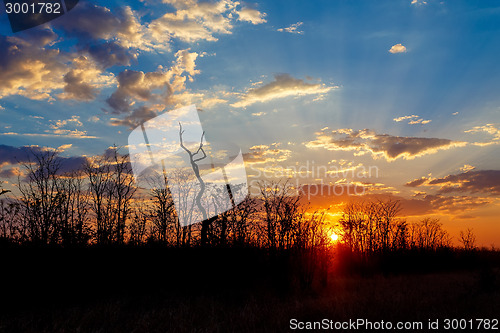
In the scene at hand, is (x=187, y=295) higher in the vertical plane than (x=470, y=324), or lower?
higher

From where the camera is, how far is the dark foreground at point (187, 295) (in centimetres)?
1034

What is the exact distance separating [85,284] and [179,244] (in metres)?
4.89

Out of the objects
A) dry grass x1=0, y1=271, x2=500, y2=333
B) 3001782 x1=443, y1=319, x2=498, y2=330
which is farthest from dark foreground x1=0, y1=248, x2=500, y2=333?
3001782 x1=443, y1=319, x2=498, y2=330

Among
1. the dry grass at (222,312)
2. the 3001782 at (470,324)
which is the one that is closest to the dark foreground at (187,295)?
the dry grass at (222,312)

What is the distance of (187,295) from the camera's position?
14227 millimetres

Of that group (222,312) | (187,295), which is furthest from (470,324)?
(187,295)

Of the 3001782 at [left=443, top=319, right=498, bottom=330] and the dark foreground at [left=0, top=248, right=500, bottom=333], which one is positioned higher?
the dark foreground at [left=0, top=248, right=500, bottom=333]

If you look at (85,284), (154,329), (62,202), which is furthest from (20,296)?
(62,202)

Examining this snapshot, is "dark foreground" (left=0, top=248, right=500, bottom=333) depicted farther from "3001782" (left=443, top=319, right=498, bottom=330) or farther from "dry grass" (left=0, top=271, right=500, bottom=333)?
"3001782" (left=443, top=319, right=498, bottom=330)

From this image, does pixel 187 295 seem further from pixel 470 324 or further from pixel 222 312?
pixel 470 324

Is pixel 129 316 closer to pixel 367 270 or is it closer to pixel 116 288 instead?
pixel 116 288

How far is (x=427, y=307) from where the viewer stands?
40.9ft

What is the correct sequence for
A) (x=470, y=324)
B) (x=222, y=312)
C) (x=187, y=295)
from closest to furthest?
(x=470, y=324), (x=222, y=312), (x=187, y=295)

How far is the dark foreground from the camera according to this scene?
10.3 meters
